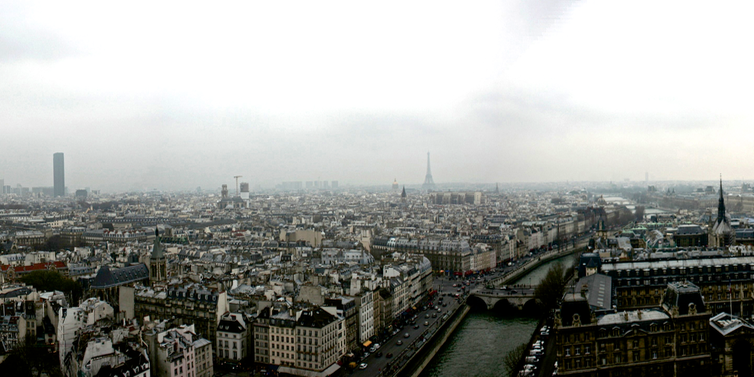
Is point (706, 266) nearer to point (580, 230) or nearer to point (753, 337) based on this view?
point (753, 337)

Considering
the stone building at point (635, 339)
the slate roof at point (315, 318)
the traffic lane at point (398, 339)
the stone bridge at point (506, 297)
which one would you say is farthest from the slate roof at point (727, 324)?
the slate roof at point (315, 318)

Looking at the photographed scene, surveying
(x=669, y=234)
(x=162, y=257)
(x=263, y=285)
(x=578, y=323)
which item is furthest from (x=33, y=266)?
(x=669, y=234)

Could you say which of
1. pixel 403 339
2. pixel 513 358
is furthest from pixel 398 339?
pixel 513 358

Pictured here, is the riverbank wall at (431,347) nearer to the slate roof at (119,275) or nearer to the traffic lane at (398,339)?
the traffic lane at (398,339)

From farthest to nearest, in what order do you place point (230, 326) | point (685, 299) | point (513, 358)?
point (230, 326) → point (513, 358) → point (685, 299)

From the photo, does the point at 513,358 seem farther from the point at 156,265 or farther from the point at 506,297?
the point at 156,265

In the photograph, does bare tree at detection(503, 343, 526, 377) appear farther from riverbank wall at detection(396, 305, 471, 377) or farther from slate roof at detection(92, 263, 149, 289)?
slate roof at detection(92, 263, 149, 289)
